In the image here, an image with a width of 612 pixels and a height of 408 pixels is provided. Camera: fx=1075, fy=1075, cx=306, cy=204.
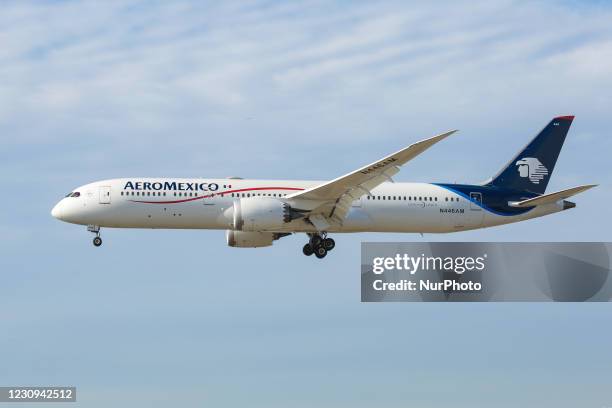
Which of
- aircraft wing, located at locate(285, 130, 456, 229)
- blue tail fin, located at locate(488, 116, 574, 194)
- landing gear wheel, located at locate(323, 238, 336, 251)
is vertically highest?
blue tail fin, located at locate(488, 116, 574, 194)

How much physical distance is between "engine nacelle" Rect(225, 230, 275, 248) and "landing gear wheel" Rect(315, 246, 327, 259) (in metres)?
2.92

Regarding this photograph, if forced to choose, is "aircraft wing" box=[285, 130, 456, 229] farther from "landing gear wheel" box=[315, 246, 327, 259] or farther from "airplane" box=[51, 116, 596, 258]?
"landing gear wheel" box=[315, 246, 327, 259]

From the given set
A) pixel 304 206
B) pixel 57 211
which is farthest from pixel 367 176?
pixel 57 211

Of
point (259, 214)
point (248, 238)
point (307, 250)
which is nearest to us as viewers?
point (259, 214)

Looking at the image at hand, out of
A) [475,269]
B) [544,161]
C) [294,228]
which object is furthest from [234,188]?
[544,161]

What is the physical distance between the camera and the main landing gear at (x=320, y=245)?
49.2 meters

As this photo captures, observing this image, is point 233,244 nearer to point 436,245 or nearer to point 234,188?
point 234,188

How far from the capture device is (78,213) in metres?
47.5

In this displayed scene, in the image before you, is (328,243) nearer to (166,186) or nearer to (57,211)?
(166,186)

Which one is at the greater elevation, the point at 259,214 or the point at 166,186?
the point at 166,186

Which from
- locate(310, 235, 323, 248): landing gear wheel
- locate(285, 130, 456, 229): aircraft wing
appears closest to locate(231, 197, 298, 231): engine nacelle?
locate(285, 130, 456, 229): aircraft wing

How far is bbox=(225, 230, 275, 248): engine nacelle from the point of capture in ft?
167

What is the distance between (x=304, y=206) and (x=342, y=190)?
1907 millimetres

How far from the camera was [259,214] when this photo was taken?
46.0m
